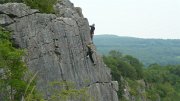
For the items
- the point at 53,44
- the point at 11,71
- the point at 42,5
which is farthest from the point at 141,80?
the point at 11,71

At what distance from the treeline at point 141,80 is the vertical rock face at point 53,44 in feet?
196

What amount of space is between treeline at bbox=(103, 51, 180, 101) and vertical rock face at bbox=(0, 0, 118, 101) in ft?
196

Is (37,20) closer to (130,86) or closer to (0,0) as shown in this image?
(0,0)

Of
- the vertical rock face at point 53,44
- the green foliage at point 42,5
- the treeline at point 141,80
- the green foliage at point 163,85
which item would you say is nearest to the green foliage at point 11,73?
the vertical rock face at point 53,44

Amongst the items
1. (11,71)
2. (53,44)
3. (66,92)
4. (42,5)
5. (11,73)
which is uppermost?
(42,5)

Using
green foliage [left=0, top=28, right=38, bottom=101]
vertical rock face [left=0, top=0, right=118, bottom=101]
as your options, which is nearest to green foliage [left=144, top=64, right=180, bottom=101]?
vertical rock face [left=0, top=0, right=118, bottom=101]

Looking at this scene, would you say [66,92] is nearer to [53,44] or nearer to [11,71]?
[11,71]

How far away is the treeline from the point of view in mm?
109769

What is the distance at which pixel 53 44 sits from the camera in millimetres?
35594

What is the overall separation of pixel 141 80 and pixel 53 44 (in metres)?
94.3

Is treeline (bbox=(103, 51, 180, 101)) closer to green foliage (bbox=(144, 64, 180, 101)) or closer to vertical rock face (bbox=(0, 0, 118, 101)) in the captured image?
green foliage (bbox=(144, 64, 180, 101))

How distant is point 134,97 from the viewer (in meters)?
106

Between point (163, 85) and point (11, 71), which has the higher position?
point (11, 71)

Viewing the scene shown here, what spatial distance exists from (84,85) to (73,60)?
225 centimetres
